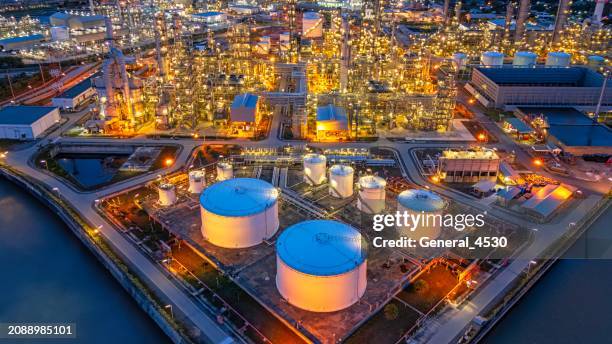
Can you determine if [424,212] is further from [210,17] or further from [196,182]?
[210,17]

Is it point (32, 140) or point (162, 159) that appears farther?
point (32, 140)

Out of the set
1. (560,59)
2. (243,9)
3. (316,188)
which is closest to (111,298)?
(316,188)

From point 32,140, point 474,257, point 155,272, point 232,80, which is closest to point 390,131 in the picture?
point 232,80

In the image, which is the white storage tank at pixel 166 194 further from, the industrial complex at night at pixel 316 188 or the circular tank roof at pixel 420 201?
the circular tank roof at pixel 420 201

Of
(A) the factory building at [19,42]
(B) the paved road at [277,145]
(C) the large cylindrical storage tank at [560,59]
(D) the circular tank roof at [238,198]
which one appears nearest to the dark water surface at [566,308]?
(B) the paved road at [277,145]

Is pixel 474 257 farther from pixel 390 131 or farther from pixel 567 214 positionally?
pixel 390 131

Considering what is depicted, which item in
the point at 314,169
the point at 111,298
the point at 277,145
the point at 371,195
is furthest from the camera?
the point at 277,145

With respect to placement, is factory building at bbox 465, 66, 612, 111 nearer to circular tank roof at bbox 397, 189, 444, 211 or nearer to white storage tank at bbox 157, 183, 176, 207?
circular tank roof at bbox 397, 189, 444, 211
